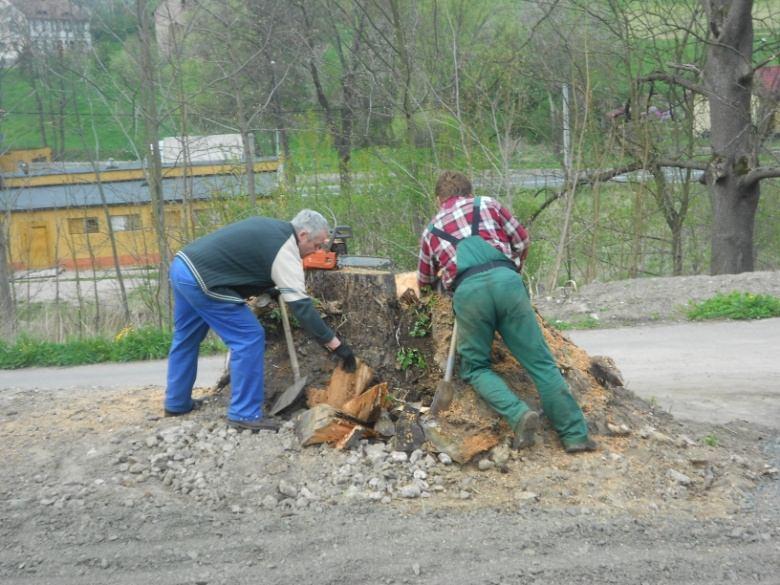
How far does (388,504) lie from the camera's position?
4.98 meters

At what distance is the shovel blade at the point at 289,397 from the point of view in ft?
19.8

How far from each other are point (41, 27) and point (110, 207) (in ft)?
18.5

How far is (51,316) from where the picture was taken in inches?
653

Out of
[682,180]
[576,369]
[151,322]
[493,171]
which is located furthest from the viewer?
[682,180]

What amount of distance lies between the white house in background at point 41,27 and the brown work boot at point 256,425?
51.3 ft

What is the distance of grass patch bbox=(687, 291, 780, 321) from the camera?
10789mm

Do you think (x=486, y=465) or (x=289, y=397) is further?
(x=289, y=397)

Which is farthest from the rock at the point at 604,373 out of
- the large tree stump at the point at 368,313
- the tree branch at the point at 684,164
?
the tree branch at the point at 684,164

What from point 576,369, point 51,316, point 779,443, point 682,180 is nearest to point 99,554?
point 576,369

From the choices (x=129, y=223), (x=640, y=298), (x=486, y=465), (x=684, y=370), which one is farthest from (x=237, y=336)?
(x=129, y=223)

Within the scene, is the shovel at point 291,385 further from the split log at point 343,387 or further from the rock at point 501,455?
the rock at point 501,455

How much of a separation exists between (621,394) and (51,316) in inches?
520

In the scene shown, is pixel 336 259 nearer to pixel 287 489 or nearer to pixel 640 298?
pixel 287 489

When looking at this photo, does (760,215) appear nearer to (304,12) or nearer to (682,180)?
(682,180)
